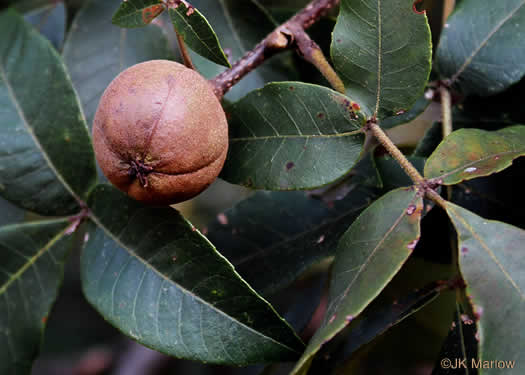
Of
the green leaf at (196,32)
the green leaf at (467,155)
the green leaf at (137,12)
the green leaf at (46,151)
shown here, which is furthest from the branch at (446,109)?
the green leaf at (46,151)

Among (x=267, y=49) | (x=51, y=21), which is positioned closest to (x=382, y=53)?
(x=267, y=49)

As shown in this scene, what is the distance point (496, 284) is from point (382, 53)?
44 cm

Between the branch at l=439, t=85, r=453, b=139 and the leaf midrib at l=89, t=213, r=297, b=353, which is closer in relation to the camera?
the leaf midrib at l=89, t=213, r=297, b=353

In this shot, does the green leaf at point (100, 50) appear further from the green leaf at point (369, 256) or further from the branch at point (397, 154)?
the green leaf at point (369, 256)

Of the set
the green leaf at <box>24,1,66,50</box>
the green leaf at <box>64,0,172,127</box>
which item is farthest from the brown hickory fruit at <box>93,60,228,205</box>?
the green leaf at <box>24,1,66,50</box>

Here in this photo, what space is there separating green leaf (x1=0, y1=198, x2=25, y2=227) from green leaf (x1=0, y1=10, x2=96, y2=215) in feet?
0.62

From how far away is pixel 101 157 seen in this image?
3.13 ft

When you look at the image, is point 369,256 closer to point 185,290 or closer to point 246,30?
point 185,290

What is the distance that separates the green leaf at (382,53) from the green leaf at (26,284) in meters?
0.70

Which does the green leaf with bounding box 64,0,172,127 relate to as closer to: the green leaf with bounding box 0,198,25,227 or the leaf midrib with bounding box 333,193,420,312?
the green leaf with bounding box 0,198,25,227

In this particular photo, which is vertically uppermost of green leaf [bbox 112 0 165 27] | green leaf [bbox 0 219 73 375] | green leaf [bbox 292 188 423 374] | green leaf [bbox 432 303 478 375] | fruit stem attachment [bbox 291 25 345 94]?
green leaf [bbox 112 0 165 27]

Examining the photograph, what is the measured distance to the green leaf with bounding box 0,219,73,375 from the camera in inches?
44.2

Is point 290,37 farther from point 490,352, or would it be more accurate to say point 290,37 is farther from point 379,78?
point 490,352

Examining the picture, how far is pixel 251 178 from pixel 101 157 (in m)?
0.28
